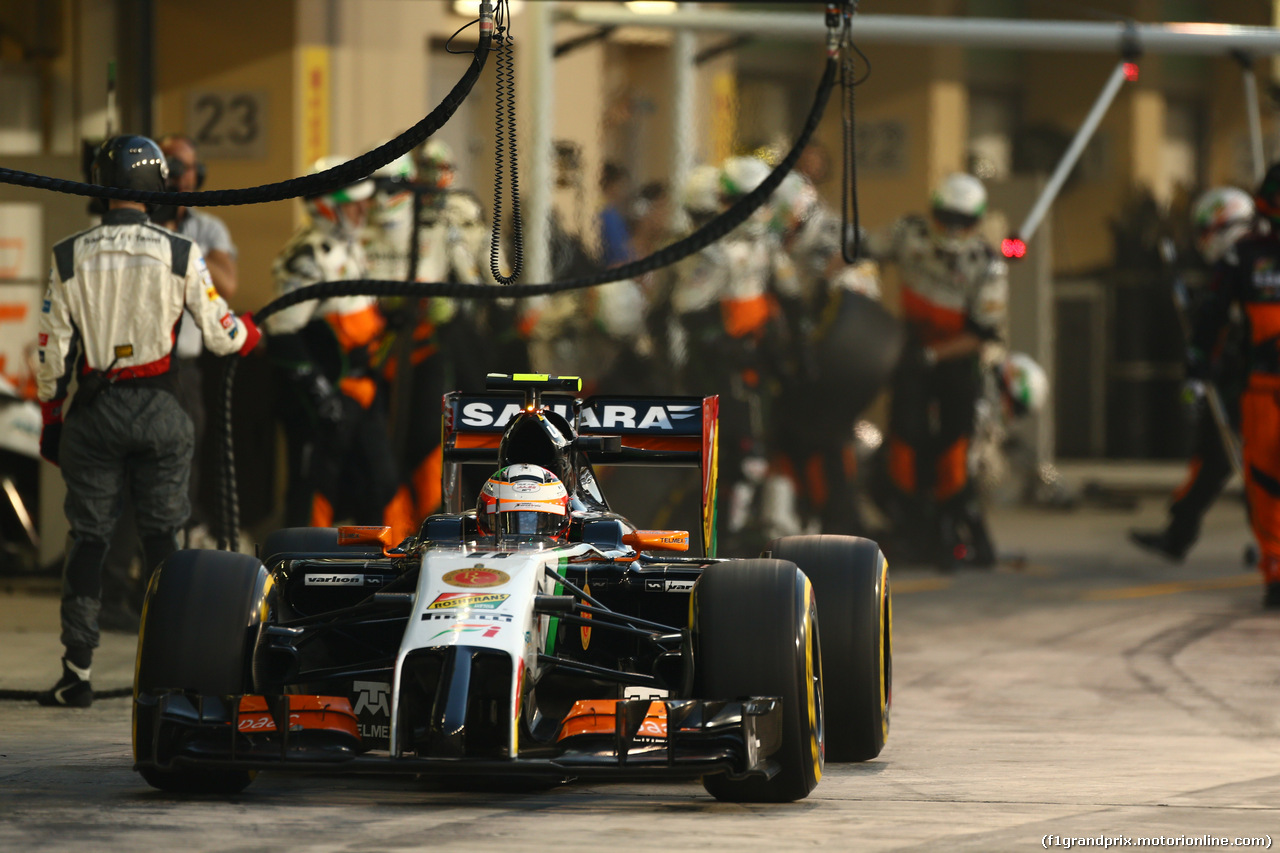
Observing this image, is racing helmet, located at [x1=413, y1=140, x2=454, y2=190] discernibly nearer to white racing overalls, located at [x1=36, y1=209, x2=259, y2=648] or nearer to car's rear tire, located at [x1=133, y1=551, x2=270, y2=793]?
white racing overalls, located at [x1=36, y1=209, x2=259, y2=648]

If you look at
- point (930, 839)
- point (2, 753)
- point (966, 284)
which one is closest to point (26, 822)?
point (2, 753)

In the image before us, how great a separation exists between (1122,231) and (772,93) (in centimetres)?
532

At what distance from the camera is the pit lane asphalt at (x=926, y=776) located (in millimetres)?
5066

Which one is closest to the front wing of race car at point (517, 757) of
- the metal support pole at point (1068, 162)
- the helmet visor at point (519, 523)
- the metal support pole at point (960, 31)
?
the helmet visor at point (519, 523)

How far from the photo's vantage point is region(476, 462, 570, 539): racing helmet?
6031 millimetres

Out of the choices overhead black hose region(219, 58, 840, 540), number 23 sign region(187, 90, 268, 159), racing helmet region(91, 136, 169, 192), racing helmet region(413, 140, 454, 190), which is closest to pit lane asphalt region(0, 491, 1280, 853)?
overhead black hose region(219, 58, 840, 540)

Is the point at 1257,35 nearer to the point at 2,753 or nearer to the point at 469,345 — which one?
the point at 469,345

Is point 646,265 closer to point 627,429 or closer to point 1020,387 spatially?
point 627,429

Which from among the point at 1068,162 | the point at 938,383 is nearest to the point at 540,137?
the point at 938,383

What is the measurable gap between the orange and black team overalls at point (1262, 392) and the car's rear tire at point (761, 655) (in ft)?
19.6

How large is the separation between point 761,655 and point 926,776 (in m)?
0.99

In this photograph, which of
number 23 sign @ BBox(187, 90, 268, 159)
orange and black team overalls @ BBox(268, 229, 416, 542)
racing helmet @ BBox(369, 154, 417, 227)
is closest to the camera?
orange and black team overalls @ BBox(268, 229, 416, 542)

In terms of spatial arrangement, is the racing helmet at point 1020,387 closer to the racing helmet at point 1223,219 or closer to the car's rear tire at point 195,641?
the racing helmet at point 1223,219

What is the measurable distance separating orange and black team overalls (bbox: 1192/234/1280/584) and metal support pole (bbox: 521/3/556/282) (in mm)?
4014
